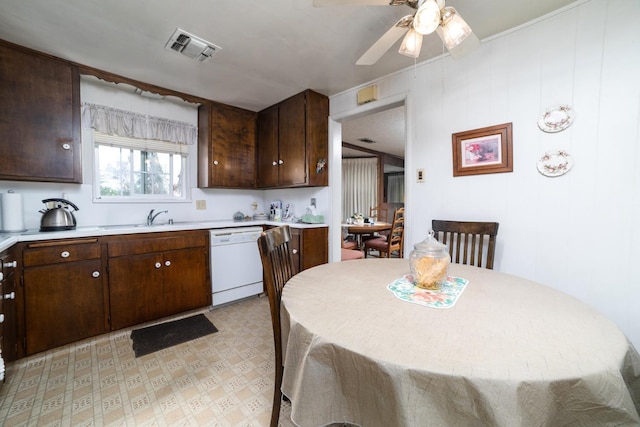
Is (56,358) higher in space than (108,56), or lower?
lower

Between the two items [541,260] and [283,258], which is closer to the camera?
[283,258]

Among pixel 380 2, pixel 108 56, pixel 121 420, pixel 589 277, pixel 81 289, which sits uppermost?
pixel 108 56

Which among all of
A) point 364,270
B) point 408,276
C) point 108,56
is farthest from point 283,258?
point 108,56

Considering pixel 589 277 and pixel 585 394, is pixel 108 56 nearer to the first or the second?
pixel 585 394

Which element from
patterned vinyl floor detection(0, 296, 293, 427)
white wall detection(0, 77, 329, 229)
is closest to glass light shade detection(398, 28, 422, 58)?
white wall detection(0, 77, 329, 229)

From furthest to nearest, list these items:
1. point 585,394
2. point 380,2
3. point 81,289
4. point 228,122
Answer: point 228,122 → point 81,289 → point 380,2 → point 585,394

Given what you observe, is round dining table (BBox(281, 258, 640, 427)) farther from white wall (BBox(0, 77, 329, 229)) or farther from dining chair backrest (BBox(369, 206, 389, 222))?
dining chair backrest (BBox(369, 206, 389, 222))

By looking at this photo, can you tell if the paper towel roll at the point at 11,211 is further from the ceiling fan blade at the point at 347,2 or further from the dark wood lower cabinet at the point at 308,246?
the ceiling fan blade at the point at 347,2

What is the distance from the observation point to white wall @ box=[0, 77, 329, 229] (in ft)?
7.06

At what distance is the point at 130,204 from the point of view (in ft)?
8.57

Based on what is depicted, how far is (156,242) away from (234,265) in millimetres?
806

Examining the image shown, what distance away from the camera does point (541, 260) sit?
5.41ft

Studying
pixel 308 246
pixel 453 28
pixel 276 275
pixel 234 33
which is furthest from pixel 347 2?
pixel 308 246

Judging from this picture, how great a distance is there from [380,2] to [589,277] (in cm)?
194
